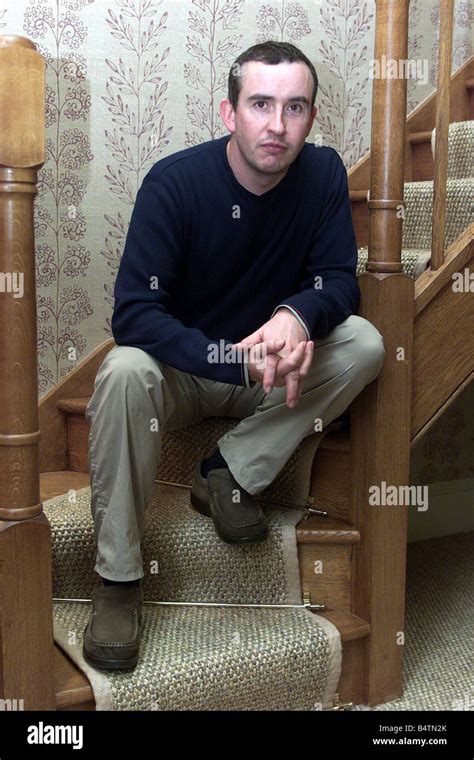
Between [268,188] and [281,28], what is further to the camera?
[281,28]

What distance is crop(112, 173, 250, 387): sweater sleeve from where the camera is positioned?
1.50 m

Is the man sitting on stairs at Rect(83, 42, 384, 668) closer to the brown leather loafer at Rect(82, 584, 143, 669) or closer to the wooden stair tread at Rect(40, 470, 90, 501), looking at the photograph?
the brown leather loafer at Rect(82, 584, 143, 669)

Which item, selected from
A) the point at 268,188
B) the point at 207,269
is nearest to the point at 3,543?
the point at 207,269

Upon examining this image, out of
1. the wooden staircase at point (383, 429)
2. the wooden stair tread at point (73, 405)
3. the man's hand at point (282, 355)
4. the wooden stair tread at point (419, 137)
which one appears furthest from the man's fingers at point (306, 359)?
the wooden stair tread at point (419, 137)

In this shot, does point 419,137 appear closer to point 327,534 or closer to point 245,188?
point 245,188

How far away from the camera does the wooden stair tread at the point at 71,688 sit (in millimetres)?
1342

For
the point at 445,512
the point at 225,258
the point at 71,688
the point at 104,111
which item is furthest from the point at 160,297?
the point at 445,512

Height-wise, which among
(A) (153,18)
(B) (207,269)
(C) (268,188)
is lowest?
(B) (207,269)

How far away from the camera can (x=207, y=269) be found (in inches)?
66.4

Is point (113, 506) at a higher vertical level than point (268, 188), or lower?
lower

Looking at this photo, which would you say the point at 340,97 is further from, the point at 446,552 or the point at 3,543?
the point at 3,543

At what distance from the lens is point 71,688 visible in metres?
1.35
